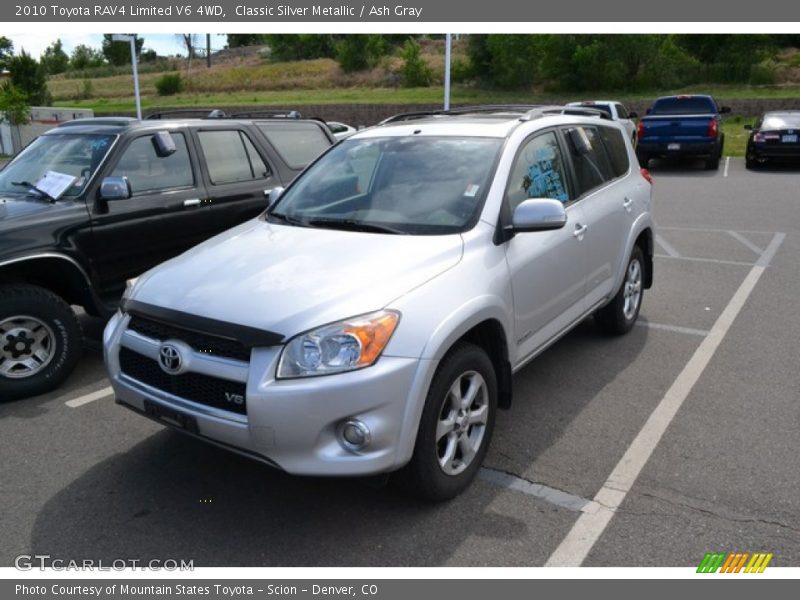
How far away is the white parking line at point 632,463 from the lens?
3.08m

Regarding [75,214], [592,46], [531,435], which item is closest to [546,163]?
[531,435]

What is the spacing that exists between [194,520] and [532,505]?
1.62 meters

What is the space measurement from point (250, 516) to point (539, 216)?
2079 millimetres

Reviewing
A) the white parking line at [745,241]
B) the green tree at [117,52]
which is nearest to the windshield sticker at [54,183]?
the white parking line at [745,241]

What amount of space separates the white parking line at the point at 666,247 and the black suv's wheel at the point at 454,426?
238 inches

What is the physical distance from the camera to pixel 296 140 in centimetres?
700

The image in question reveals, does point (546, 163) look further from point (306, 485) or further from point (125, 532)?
point (125, 532)

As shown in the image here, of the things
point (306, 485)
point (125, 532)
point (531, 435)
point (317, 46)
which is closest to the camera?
point (125, 532)

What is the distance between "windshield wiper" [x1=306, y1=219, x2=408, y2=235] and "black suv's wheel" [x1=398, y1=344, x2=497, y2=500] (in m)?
0.84

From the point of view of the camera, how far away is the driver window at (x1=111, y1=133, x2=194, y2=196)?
18.1ft

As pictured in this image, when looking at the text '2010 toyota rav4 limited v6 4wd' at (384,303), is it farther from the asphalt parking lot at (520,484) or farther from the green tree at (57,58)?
the green tree at (57,58)

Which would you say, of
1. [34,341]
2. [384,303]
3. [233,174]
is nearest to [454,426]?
[384,303]

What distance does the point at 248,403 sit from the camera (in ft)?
9.62

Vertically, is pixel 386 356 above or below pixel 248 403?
above
